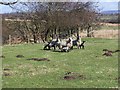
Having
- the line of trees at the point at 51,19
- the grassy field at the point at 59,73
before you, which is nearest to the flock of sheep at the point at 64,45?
the grassy field at the point at 59,73

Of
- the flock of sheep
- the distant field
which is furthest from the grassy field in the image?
the distant field

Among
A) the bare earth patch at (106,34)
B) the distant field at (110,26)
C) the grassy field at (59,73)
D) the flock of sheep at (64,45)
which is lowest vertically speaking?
the grassy field at (59,73)

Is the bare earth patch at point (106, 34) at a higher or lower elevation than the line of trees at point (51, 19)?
lower

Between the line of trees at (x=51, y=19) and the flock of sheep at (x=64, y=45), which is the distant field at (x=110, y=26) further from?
the flock of sheep at (x=64, y=45)

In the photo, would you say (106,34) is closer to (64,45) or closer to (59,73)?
(64,45)

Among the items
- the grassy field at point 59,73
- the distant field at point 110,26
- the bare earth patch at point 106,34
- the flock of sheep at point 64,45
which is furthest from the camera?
the distant field at point 110,26

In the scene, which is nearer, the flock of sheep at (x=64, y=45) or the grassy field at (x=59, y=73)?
the grassy field at (x=59, y=73)

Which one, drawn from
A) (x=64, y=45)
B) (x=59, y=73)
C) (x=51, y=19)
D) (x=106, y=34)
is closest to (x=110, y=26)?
(x=106, y=34)

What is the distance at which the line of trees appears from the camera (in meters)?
49.9

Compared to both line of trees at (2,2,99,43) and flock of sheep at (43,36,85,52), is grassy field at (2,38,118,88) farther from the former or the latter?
line of trees at (2,2,99,43)

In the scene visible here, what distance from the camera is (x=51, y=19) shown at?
5031 centimetres

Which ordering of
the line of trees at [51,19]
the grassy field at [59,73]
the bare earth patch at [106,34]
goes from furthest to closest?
the bare earth patch at [106,34]
the line of trees at [51,19]
the grassy field at [59,73]

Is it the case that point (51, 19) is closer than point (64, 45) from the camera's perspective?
No

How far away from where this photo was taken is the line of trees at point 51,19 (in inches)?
1964
